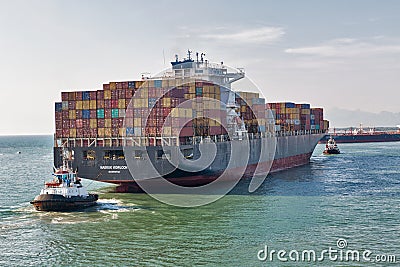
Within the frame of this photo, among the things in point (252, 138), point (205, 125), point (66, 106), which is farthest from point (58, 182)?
point (252, 138)

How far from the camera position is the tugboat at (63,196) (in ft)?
95.6

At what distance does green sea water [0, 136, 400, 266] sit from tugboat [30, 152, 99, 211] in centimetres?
60

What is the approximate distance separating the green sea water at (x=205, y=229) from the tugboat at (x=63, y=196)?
596 mm

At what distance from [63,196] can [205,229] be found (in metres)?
9.56

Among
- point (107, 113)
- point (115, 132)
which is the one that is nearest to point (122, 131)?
point (115, 132)

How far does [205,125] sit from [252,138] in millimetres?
11634

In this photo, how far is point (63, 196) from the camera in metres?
29.3

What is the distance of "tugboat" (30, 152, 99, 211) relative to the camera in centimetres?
2914

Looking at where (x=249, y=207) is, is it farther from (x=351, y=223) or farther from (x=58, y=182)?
(x=58, y=182)

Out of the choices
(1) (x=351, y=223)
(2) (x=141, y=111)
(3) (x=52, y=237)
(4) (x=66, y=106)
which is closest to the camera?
(3) (x=52, y=237)

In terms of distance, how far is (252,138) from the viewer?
51.1m

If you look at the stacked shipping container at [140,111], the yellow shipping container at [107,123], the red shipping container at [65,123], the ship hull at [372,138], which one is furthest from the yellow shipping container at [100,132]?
the ship hull at [372,138]

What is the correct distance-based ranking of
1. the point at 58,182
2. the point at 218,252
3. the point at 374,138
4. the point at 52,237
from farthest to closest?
the point at 374,138 < the point at 58,182 < the point at 52,237 < the point at 218,252

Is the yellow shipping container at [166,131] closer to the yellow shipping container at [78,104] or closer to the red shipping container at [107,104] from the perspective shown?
the red shipping container at [107,104]
